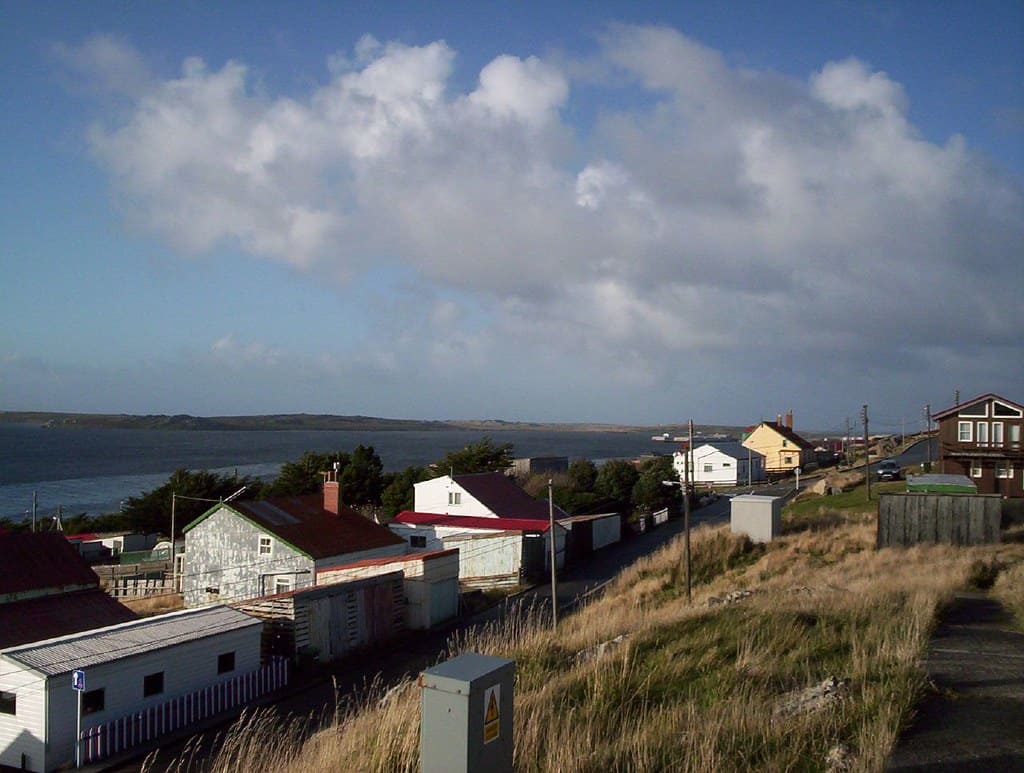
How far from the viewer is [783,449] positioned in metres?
85.7

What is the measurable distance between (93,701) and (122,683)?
732mm

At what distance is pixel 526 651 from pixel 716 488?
65.9m

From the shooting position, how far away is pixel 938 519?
2812 centimetres

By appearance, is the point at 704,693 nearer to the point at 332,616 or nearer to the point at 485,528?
the point at 332,616

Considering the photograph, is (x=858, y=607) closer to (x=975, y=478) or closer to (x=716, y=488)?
(x=975, y=478)

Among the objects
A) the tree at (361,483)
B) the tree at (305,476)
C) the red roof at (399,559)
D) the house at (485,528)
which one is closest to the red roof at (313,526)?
the red roof at (399,559)

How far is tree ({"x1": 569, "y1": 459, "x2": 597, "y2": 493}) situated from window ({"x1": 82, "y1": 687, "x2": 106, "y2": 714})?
43.9 metres

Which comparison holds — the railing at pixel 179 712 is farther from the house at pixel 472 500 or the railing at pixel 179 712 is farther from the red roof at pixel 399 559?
the house at pixel 472 500

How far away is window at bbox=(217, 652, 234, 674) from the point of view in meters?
21.9

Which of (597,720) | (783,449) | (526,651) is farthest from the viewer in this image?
(783,449)

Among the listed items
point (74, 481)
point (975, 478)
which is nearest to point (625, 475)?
point (975, 478)

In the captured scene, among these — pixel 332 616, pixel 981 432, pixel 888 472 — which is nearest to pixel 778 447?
pixel 888 472

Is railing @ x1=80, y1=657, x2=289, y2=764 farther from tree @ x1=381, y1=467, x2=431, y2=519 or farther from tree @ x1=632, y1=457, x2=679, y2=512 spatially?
tree @ x1=632, y1=457, x2=679, y2=512

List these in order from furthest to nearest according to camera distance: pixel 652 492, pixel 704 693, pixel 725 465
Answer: pixel 725 465 → pixel 652 492 → pixel 704 693
